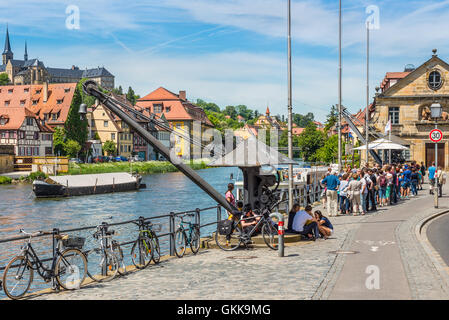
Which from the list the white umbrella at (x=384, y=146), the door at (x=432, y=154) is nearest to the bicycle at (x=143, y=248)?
the white umbrella at (x=384, y=146)

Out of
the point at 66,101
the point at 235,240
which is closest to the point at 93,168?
the point at 66,101

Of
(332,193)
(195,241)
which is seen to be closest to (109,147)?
(332,193)

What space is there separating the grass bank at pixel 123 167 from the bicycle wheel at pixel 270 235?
6620 centimetres

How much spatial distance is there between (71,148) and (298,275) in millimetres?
90769

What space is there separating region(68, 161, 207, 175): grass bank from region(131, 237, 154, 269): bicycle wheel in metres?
68.2

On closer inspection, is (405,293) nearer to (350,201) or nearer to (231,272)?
(231,272)

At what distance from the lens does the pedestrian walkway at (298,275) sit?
9.94 metres

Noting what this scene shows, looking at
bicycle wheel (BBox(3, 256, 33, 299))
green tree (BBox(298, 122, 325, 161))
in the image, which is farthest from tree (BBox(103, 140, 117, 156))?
bicycle wheel (BBox(3, 256, 33, 299))

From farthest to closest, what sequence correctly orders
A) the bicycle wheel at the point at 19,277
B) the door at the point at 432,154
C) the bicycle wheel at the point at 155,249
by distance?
the door at the point at 432,154, the bicycle wheel at the point at 155,249, the bicycle wheel at the point at 19,277

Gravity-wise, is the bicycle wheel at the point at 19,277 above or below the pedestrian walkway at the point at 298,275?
above

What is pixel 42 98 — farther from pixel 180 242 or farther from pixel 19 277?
pixel 19 277

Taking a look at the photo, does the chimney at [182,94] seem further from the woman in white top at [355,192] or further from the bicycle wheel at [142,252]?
the bicycle wheel at [142,252]
